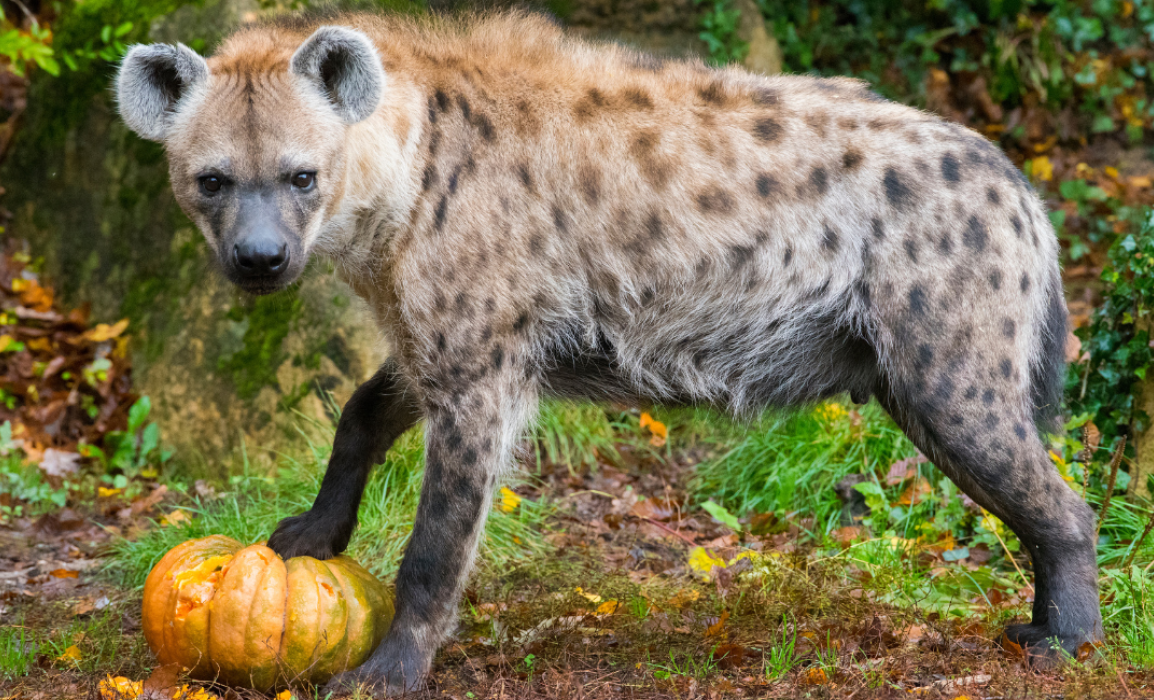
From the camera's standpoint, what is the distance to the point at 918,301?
137 inches

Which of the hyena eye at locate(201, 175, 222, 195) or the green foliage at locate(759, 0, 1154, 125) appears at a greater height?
the green foliage at locate(759, 0, 1154, 125)

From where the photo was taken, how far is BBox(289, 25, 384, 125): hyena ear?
3303 millimetres

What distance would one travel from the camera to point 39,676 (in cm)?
351

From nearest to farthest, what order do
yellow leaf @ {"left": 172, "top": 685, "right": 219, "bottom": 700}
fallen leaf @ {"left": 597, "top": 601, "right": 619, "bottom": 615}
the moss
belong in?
yellow leaf @ {"left": 172, "top": 685, "right": 219, "bottom": 700} < fallen leaf @ {"left": 597, "top": 601, "right": 619, "bottom": 615} < the moss

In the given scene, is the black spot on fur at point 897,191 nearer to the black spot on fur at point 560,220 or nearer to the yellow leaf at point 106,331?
the black spot on fur at point 560,220

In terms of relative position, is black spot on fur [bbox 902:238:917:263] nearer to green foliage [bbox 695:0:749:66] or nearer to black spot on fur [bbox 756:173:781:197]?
black spot on fur [bbox 756:173:781:197]

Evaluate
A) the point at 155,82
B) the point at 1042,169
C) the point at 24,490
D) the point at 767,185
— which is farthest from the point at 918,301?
the point at 1042,169

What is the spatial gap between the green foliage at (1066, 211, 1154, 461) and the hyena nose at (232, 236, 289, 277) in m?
3.51

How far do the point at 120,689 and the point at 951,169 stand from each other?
3056mm

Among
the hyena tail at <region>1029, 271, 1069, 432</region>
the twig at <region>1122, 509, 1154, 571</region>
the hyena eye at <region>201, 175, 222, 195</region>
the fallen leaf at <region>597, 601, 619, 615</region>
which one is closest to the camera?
the hyena eye at <region>201, 175, 222, 195</region>

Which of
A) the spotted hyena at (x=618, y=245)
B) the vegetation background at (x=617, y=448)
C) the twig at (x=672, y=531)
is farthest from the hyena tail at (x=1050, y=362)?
the twig at (x=672, y=531)

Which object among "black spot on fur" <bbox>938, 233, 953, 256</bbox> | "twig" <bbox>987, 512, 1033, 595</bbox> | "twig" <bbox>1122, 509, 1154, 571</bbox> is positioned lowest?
"twig" <bbox>987, 512, 1033, 595</bbox>

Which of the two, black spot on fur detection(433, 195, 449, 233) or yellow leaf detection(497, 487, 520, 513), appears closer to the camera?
black spot on fur detection(433, 195, 449, 233)

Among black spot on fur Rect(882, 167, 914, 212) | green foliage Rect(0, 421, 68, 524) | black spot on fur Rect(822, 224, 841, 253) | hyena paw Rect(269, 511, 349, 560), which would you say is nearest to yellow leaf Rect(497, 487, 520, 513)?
hyena paw Rect(269, 511, 349, 560)
